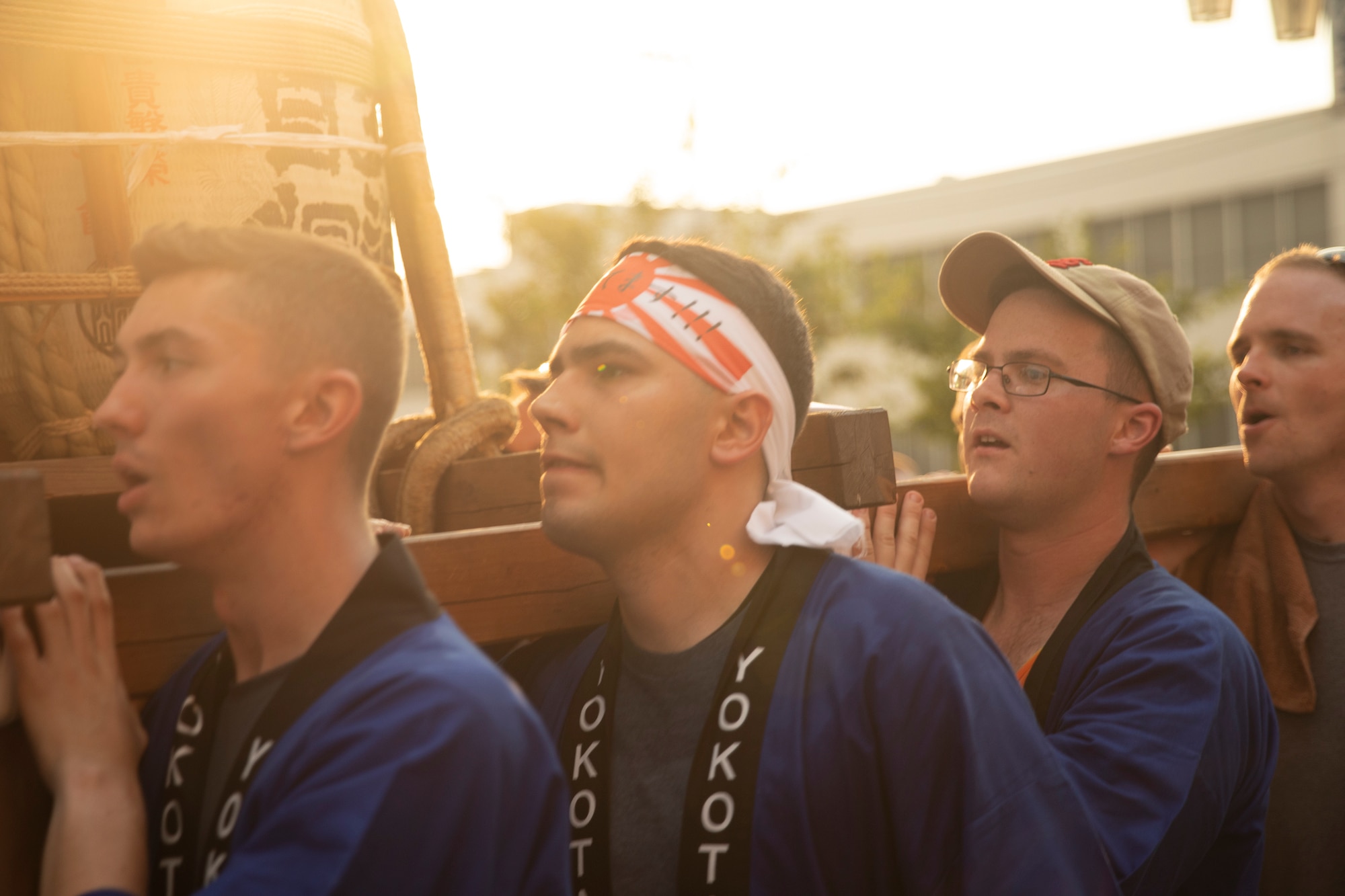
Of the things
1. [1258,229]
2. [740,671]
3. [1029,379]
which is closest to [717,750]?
[740,671]

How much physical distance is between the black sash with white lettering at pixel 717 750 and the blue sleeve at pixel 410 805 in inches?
18.0

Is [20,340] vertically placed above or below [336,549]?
above

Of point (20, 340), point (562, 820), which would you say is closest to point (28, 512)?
point (20, 340)

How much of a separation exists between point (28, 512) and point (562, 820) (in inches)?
30.5

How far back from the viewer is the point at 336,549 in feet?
5.42

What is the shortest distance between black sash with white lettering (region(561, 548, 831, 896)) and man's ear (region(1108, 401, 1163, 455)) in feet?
4.14

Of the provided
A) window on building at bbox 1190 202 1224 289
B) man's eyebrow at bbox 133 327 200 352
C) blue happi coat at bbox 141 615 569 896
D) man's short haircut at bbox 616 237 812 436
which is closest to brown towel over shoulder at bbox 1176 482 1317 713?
man's short haircut at bbox 616 237 812 436

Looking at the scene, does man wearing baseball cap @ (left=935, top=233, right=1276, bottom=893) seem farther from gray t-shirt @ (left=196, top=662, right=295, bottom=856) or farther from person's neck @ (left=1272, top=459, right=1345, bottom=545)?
gray t-shirt @ (left=196, top=662, right=295, bottom=856)

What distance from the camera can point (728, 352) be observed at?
226 cm

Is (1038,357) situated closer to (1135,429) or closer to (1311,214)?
(1135,429)

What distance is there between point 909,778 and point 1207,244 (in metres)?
33.7

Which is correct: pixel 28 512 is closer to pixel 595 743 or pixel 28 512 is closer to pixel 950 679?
pixel 595 743

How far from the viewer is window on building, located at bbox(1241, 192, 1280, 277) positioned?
31.2 meters

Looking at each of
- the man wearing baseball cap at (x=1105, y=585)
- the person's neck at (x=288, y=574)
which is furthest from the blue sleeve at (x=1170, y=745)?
the person's neck at (x=288, y=574)
